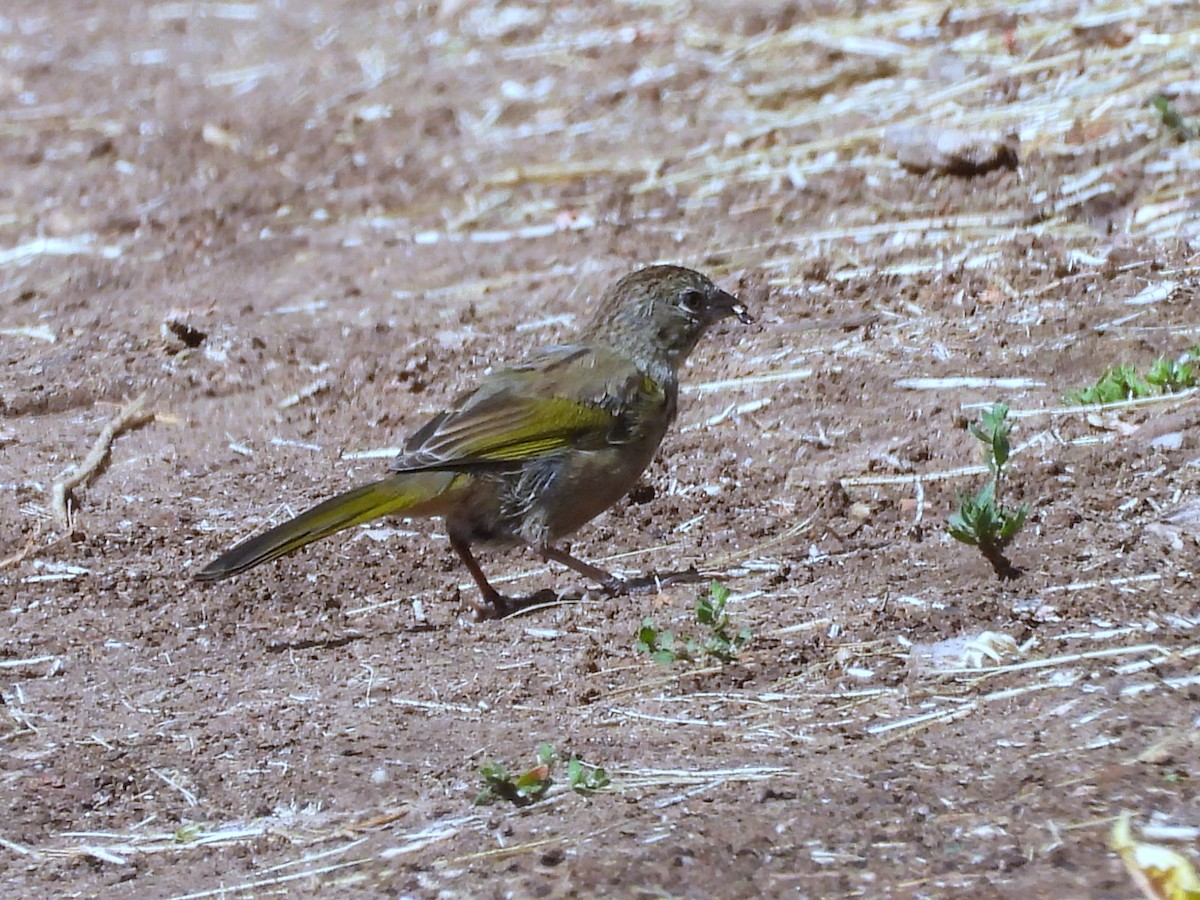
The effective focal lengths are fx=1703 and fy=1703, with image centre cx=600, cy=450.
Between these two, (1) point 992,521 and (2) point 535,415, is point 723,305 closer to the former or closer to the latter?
(2) point 535,415

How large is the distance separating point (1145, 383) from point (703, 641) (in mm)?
2024

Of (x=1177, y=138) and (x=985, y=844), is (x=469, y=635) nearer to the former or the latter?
(x=985, y=844)

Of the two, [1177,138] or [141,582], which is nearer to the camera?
[141,582]

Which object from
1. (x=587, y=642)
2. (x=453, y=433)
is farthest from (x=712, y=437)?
(x=587, y=642)

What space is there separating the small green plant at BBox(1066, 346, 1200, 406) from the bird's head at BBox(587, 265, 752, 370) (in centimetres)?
136

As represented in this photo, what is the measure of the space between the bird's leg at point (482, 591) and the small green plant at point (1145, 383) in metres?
2.06

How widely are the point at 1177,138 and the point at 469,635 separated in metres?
4.25

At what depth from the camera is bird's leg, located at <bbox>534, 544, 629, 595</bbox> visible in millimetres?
5332

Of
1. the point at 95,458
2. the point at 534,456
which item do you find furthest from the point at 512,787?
the point at 95,458

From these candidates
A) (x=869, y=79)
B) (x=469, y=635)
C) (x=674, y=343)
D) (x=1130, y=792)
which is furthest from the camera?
(x=869, y=79)

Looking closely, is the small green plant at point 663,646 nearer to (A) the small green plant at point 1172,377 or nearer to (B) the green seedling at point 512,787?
(B) the green seedling at point 512,787

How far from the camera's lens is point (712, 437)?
20.7 feet

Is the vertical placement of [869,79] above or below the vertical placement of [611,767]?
above

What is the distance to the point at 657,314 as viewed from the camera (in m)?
6.09
